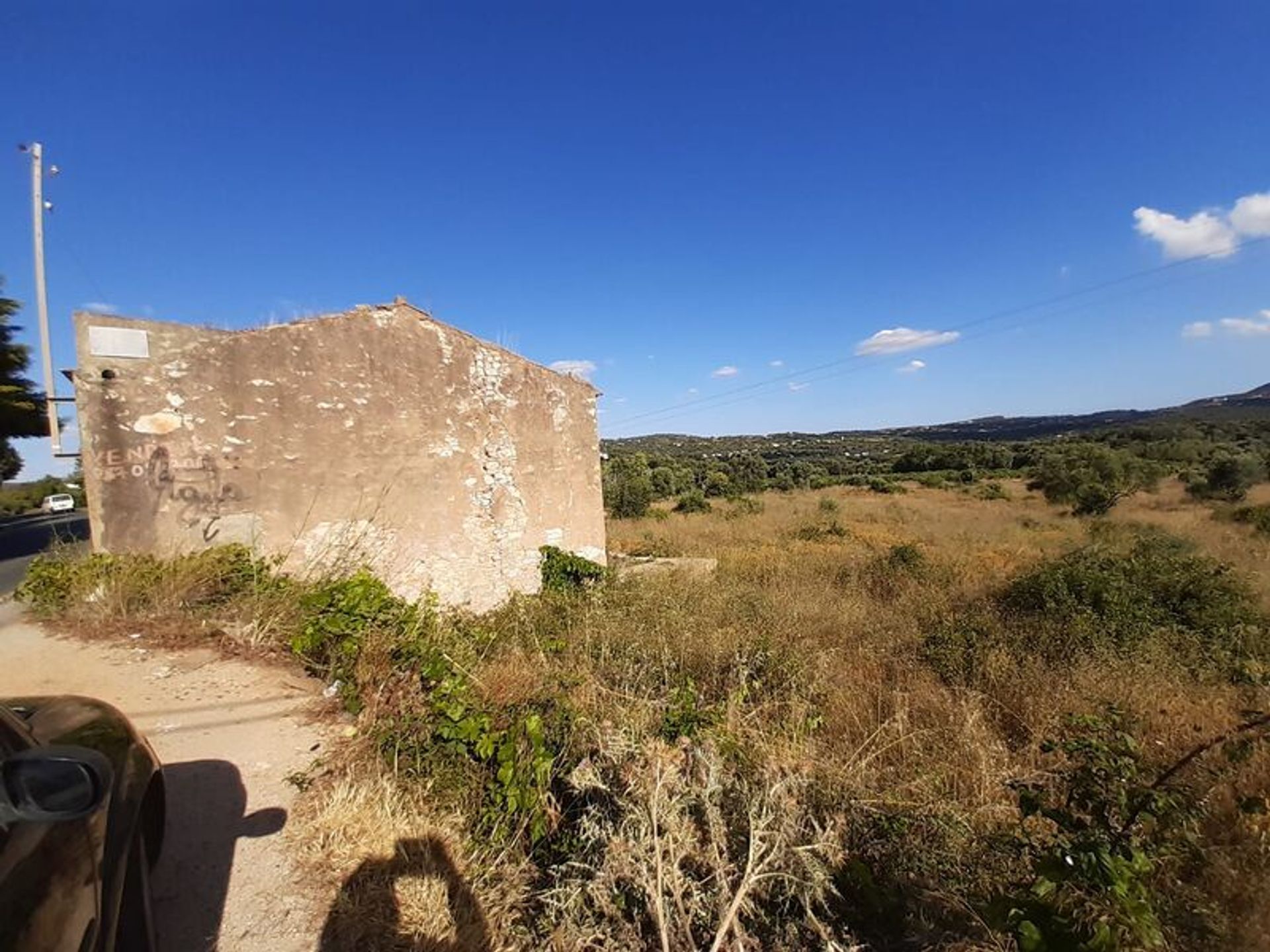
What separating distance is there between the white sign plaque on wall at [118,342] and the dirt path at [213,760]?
2.90 meters

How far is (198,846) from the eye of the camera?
9.04 ft

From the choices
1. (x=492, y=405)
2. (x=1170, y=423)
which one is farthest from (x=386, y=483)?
(x=1170, y=423)

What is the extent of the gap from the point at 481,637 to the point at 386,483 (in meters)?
3.21

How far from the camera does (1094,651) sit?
5.77m

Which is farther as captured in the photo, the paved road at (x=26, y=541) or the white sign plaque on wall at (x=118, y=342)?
the paved road at (x=26, y=541)

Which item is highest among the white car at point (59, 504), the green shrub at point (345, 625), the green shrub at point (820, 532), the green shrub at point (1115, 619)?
the white car at point (59, 504)

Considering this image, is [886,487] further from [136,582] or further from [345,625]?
→ [136,582]

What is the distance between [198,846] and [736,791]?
2.69 metres

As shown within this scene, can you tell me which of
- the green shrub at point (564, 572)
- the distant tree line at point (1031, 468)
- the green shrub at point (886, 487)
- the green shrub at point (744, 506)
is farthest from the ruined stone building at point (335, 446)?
the green shrub at point (886, 487)

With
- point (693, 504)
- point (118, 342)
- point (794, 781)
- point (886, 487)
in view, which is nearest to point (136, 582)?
point (118, 342)

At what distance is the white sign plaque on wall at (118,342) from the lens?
612cm

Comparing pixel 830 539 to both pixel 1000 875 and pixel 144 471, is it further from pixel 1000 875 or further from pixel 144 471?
pixel 144 471

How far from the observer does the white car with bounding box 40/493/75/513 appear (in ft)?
82.7

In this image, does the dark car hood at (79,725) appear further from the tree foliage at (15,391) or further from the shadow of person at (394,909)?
the tree foliage at (15,391)
